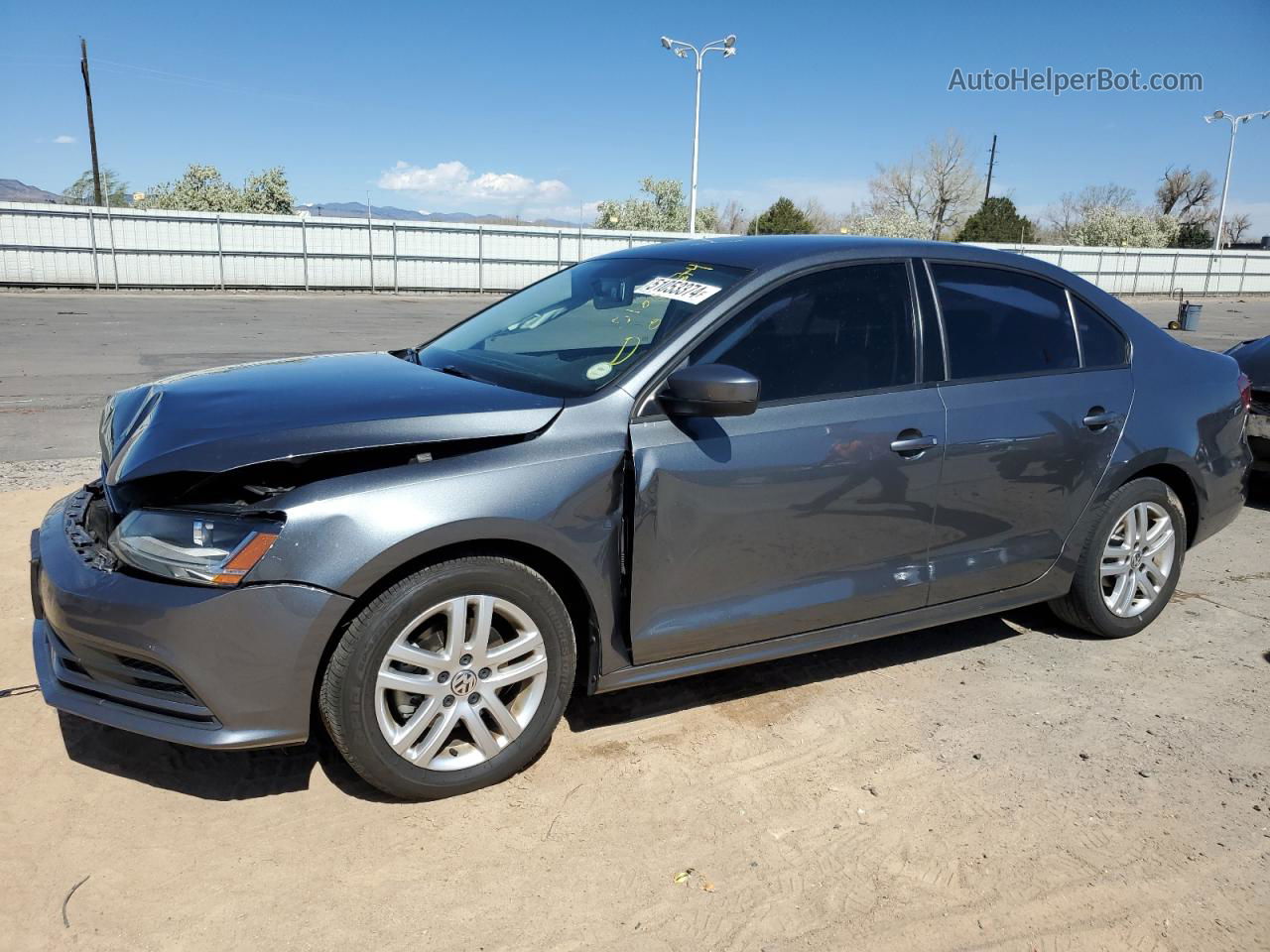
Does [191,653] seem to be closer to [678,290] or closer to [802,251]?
[678,290]

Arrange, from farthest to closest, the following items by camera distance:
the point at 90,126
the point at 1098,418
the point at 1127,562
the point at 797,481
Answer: the point at 90,126 < the point at 1127,562 < the point at 1098,418 < the point at 797,481

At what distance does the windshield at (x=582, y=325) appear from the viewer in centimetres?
335

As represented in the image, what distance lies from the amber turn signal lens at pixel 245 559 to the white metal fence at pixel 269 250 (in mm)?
22953

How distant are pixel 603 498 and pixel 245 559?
1034 mm

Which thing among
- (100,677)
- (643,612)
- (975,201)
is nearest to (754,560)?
(643,612)

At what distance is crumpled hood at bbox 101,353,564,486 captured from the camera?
108 inches

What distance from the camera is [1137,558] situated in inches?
174

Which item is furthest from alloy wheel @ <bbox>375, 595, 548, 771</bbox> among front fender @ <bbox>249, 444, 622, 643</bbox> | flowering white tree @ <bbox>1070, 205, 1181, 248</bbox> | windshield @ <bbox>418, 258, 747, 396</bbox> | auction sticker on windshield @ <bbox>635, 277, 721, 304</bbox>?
flowering white tree @ <bbox>1070, 205, 1181, 248</bbox>

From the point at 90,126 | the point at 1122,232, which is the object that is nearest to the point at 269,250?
the point at 90,126

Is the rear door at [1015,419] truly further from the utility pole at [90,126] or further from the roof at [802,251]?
the utility pole at [90,126]

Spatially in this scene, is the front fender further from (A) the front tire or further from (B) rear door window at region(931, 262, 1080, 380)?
(B) rear door window at region(931, 262, 1080, 380)

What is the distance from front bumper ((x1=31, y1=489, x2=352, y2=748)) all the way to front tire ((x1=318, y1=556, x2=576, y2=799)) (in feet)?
0.38

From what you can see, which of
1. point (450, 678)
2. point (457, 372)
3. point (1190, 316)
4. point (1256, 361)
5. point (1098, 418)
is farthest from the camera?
point (1190, 316)

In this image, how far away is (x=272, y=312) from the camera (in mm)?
21172
